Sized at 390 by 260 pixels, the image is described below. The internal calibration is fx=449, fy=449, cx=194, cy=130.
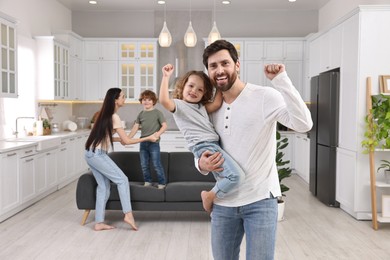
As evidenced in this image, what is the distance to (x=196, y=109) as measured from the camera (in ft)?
6.29

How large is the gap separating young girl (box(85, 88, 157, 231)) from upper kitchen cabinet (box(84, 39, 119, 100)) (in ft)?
14.9

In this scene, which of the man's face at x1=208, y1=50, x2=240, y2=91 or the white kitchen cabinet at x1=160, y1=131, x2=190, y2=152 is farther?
the white kitchen cabinet at x1=160, y1=131, x2=190, y2=152

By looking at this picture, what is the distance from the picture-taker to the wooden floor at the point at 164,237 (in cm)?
399

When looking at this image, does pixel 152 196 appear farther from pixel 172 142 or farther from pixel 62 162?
pixel 172 142

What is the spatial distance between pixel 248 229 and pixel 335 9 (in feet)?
23.3

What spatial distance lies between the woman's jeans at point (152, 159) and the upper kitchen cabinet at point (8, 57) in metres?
1.86

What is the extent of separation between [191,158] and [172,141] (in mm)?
3238

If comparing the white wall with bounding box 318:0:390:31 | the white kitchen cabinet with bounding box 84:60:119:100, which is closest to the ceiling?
the white wall with bounding box 318:0:390:31

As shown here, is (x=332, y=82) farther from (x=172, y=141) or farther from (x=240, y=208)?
(x=240, y=208)

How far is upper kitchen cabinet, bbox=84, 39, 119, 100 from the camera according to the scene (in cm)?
905

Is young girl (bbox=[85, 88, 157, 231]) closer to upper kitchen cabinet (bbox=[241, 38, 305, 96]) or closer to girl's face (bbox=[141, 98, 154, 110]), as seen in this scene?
girl's face (bbox=[141, 98, 154, 110])

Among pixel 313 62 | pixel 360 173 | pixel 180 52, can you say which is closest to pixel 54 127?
pixel 180 52

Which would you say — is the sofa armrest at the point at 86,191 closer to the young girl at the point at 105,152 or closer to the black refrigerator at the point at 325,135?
the young girl at the point at 105,152

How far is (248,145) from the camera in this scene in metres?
1.89
